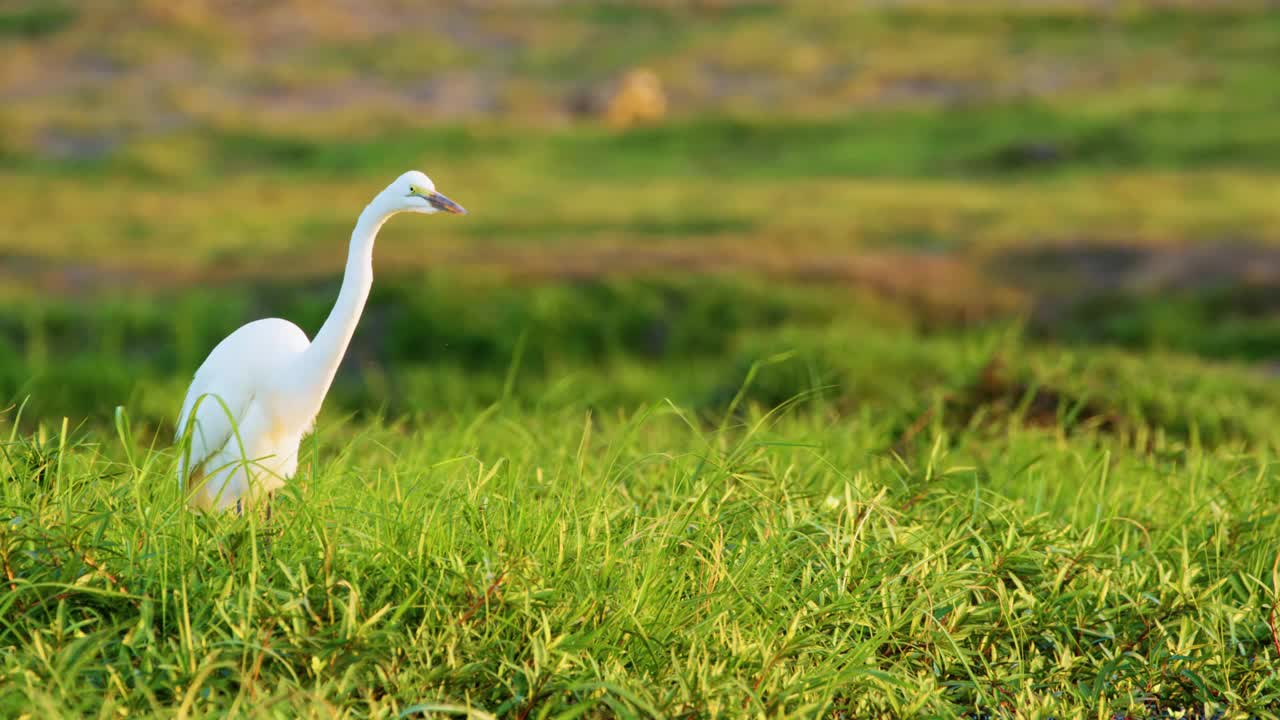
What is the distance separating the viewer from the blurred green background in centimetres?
1008

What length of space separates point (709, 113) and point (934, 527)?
122 feet

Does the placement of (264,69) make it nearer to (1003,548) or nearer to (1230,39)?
(1230,39)

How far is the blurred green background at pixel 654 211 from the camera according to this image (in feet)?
33.1

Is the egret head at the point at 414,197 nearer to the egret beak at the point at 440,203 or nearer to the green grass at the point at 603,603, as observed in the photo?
the egret beak at the point at 440,203

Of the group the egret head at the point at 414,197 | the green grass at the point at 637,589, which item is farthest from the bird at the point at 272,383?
the green grass at the point at 637,589

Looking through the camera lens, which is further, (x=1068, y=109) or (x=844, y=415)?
(x=1068, y=109)

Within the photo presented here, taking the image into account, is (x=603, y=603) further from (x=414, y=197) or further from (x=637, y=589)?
(x=414, y=197)

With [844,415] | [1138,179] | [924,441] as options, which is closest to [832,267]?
[844,415]

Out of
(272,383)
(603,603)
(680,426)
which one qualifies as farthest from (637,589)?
(680,426)

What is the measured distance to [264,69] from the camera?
55.7 metres

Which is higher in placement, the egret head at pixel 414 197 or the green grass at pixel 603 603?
the egret head at pixel 414 197

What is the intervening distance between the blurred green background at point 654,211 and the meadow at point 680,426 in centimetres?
10

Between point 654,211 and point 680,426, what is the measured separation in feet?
48.7

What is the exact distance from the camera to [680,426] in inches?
249
